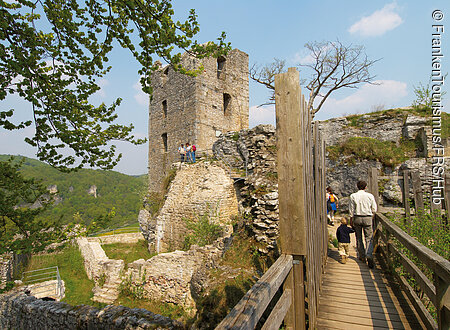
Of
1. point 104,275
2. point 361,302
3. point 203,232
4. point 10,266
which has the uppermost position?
point 361,302

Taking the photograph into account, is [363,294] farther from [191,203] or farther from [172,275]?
[191,203]

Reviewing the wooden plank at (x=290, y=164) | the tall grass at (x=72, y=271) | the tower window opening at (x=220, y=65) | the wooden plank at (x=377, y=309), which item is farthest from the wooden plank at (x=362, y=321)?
the tower window opening at (x=220, y=65)

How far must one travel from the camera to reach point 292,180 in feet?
7.27

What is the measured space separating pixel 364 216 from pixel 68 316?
700 cm

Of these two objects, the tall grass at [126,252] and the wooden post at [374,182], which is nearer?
the wooden post at [374,182]

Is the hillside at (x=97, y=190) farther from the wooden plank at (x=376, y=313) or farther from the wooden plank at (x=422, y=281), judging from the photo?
the wooden plank at (x=422, y=281)

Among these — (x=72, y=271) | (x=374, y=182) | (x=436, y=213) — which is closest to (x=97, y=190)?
(x=72, y=271)

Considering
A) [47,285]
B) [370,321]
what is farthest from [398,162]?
[47,285]

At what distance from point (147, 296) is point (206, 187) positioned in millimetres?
4927

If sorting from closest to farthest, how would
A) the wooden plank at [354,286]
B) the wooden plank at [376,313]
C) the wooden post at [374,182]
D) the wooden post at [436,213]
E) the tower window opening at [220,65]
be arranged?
the wooden plank at [376,313] → the wooden plank at [354,286] → the wooden post at [436,213] → the wooden post at [374,182] → the tower window opening at [220,65]

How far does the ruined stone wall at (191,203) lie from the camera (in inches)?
412

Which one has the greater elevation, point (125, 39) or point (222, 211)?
point (125, 39)

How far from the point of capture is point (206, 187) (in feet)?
36.2

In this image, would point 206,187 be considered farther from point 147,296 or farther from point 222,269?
point 222,269
